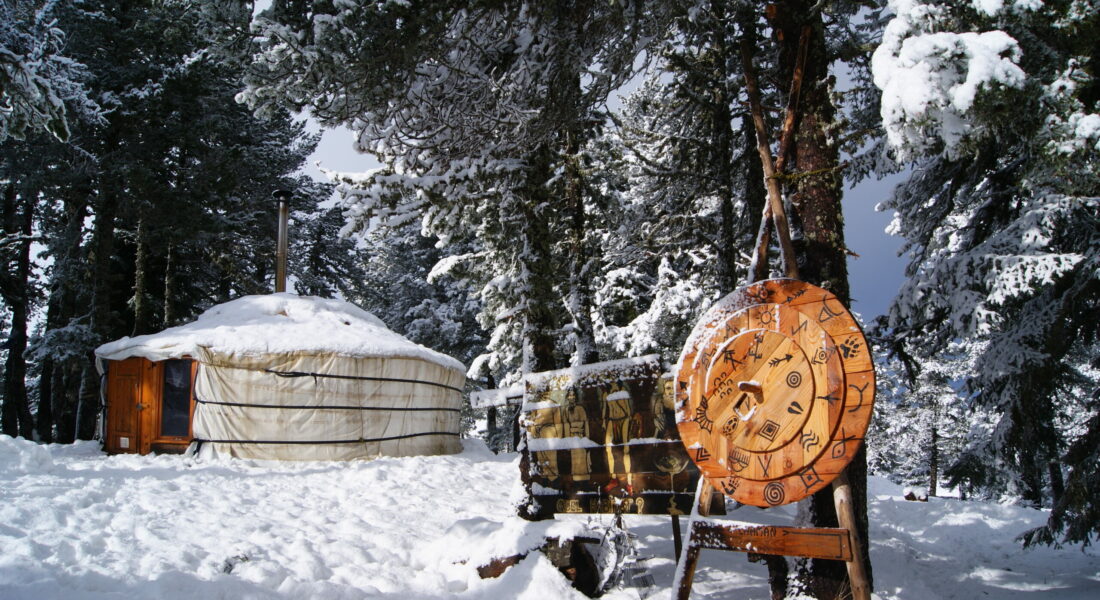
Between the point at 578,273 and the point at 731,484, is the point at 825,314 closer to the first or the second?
the point at 731,484

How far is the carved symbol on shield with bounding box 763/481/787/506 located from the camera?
257 centimetres

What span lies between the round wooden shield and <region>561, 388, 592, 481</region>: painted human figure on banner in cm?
154

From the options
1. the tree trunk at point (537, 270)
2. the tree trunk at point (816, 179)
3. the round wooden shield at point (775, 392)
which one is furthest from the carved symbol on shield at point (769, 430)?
the tree trunk at point (537, 270)

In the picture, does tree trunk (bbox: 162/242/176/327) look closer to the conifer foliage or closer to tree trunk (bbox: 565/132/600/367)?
the conifer foliage

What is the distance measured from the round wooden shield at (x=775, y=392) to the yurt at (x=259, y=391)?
29.9 feet

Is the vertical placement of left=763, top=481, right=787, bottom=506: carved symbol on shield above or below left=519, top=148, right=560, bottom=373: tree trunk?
below

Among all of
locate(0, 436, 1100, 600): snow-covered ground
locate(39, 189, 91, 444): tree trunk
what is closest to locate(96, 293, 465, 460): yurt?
locate(0, 436, 1100, 600): snow-covered ground

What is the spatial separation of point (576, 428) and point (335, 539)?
2821 millimetres

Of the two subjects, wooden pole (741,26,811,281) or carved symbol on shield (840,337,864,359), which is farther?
wooden pole (741,26,811,281)

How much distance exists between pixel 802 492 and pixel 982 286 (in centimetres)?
583

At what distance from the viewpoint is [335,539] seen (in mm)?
5668

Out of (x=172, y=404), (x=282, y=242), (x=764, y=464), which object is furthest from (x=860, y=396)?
(x=282, y=242)

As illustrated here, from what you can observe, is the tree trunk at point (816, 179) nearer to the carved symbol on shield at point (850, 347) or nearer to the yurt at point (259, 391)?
the carved symbol on shield at point (850, 347)

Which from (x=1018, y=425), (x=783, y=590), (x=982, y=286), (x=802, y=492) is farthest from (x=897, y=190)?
(x=802, y=492)
